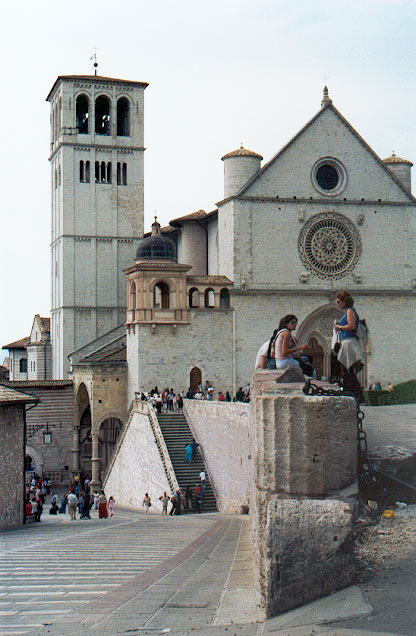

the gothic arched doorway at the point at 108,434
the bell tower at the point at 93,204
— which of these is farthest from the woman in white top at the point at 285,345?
the bell tower at the point at 93,204

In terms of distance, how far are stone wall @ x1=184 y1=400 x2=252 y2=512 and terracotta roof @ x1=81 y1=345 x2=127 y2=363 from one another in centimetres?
886

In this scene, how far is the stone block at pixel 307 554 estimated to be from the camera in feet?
23.0

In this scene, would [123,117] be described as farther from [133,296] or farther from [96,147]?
[133,296]

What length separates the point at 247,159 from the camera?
143 ft

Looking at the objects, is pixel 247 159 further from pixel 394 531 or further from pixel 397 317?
pixel 394 531

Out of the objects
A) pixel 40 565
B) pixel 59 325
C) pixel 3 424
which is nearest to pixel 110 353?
pixel 59 325

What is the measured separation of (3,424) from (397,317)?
83.1ft

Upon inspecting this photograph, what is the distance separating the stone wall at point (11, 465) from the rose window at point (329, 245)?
70.7 ft

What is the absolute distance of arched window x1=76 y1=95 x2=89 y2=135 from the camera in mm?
56491

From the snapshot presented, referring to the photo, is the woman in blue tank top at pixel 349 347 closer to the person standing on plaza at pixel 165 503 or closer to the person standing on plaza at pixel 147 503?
the person standing on plaza at pixel 165 503

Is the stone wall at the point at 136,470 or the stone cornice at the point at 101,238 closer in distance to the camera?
the stone wall at the point at 136,470

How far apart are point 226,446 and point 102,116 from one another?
32879mm

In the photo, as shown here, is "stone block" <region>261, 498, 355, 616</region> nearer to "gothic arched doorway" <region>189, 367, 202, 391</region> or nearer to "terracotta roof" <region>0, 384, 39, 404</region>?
"terracotta roof" <region>0, 384, 39, 404</region>

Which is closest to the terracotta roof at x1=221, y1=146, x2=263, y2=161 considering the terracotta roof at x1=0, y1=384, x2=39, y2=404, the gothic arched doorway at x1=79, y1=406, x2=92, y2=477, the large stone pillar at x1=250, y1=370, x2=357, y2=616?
the gothic arched doorway at x1=79, y1=406, x2=92, y2=477
